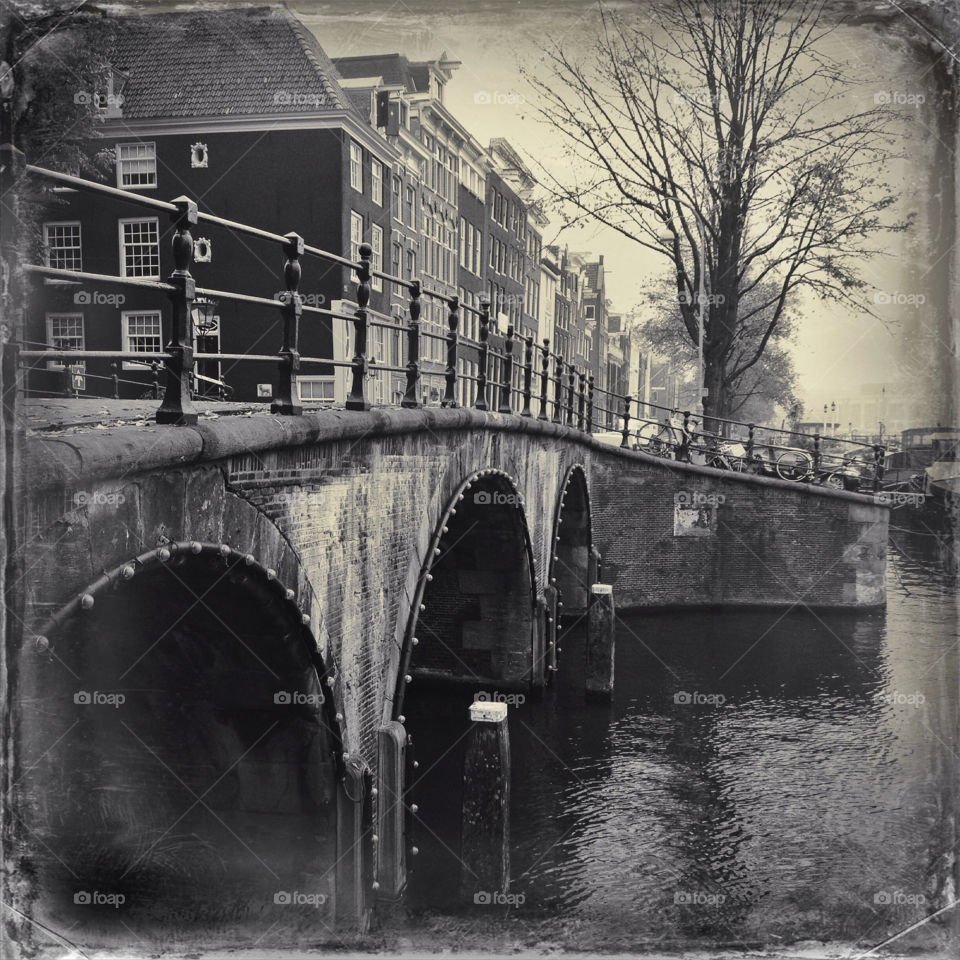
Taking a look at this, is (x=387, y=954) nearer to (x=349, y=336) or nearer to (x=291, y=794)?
(x=291, y=794)

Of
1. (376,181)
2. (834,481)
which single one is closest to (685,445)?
(834,481)

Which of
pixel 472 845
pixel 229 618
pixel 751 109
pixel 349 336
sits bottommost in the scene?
pixel 472 845

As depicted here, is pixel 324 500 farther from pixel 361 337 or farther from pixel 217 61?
pixel 217 61

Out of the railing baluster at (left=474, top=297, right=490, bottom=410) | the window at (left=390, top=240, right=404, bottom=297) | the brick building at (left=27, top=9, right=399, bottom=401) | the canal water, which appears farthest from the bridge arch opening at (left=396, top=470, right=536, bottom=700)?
the window at (left=390, top=240, right=404, bottom=297)

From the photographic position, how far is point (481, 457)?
33.4 ft

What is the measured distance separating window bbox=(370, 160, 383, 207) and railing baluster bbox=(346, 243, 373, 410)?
53.2 ft

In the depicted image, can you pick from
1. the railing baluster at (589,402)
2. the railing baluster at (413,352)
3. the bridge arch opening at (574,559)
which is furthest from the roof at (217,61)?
the bridge arch opening at (574,559)

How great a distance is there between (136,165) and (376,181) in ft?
23.9

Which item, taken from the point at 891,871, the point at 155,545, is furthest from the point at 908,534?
the point at 155,545

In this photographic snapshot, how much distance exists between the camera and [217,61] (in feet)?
40.4

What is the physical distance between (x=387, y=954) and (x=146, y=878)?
1962 mm

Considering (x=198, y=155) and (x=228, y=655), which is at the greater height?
(x=198, y=155)

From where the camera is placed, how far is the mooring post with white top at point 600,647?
1388 centimetres

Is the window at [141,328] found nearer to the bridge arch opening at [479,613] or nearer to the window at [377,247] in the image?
the window at [377,247]
